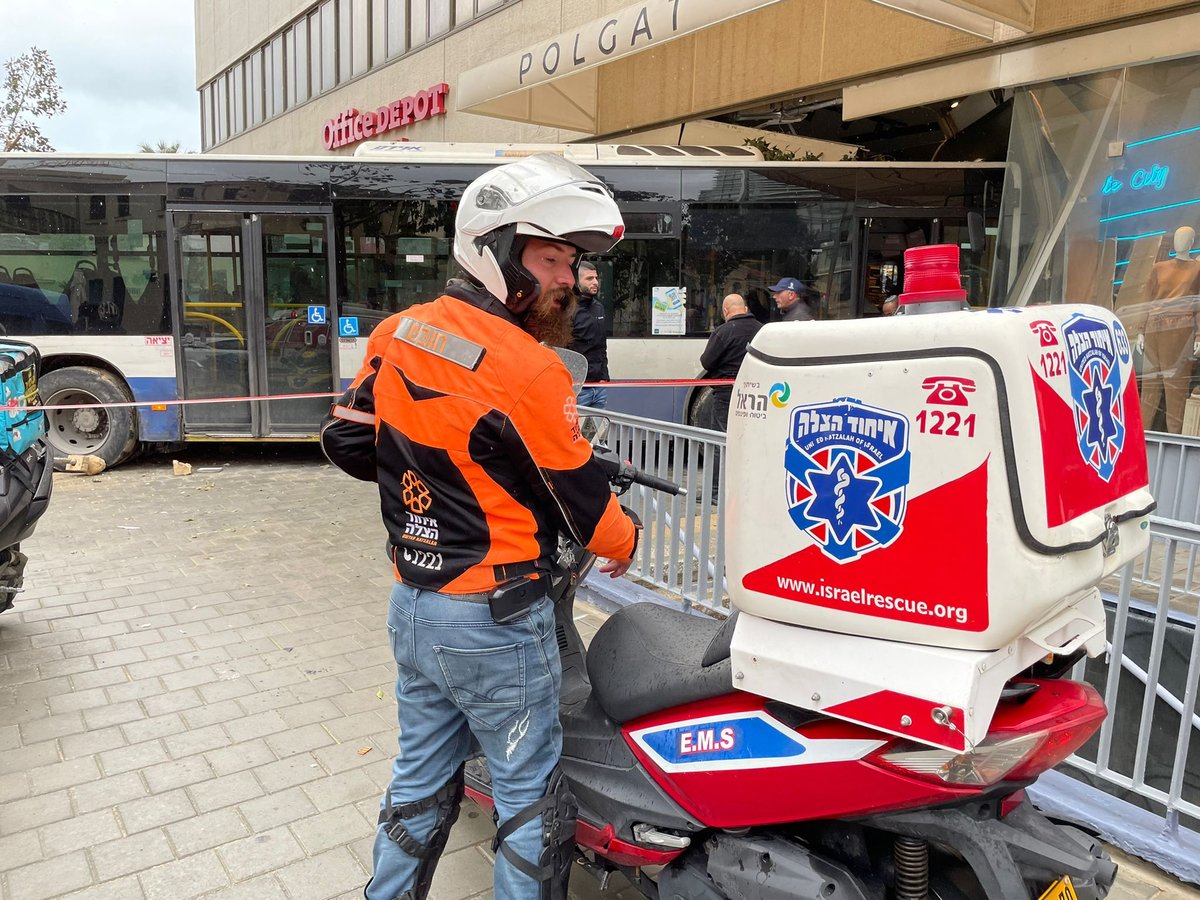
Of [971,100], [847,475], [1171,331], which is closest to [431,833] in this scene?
[847,475]

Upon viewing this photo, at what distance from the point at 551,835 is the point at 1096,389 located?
62.2 inches

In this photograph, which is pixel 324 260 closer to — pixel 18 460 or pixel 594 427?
pixel 18 460

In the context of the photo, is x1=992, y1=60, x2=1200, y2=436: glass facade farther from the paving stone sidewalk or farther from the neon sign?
the paving stone sidewalk

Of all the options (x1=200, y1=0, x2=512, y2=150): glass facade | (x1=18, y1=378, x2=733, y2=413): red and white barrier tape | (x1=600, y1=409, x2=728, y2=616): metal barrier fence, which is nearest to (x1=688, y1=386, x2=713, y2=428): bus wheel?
(x1=18, y1=378, x2=733, y2=413): red and white barrier tape

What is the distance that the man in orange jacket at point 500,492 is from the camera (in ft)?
6.36

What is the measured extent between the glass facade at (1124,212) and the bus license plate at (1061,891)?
6.06 m

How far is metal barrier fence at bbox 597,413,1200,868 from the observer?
153 inches

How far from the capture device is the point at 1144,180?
23.6ft

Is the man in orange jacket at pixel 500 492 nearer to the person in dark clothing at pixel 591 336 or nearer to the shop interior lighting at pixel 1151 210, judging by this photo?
the person in dark clothing at pixel 591 336

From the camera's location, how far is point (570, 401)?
197 cm

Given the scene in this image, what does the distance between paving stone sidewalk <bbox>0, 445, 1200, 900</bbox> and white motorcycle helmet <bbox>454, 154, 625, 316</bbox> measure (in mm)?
1907

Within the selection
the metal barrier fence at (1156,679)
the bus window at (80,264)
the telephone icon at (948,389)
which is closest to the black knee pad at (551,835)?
the telephone icon at (948,389)

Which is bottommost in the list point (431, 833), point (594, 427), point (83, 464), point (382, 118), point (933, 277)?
Answer: point (83, 464)

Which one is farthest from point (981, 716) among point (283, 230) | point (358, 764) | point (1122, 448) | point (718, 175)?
point (283, 230)
